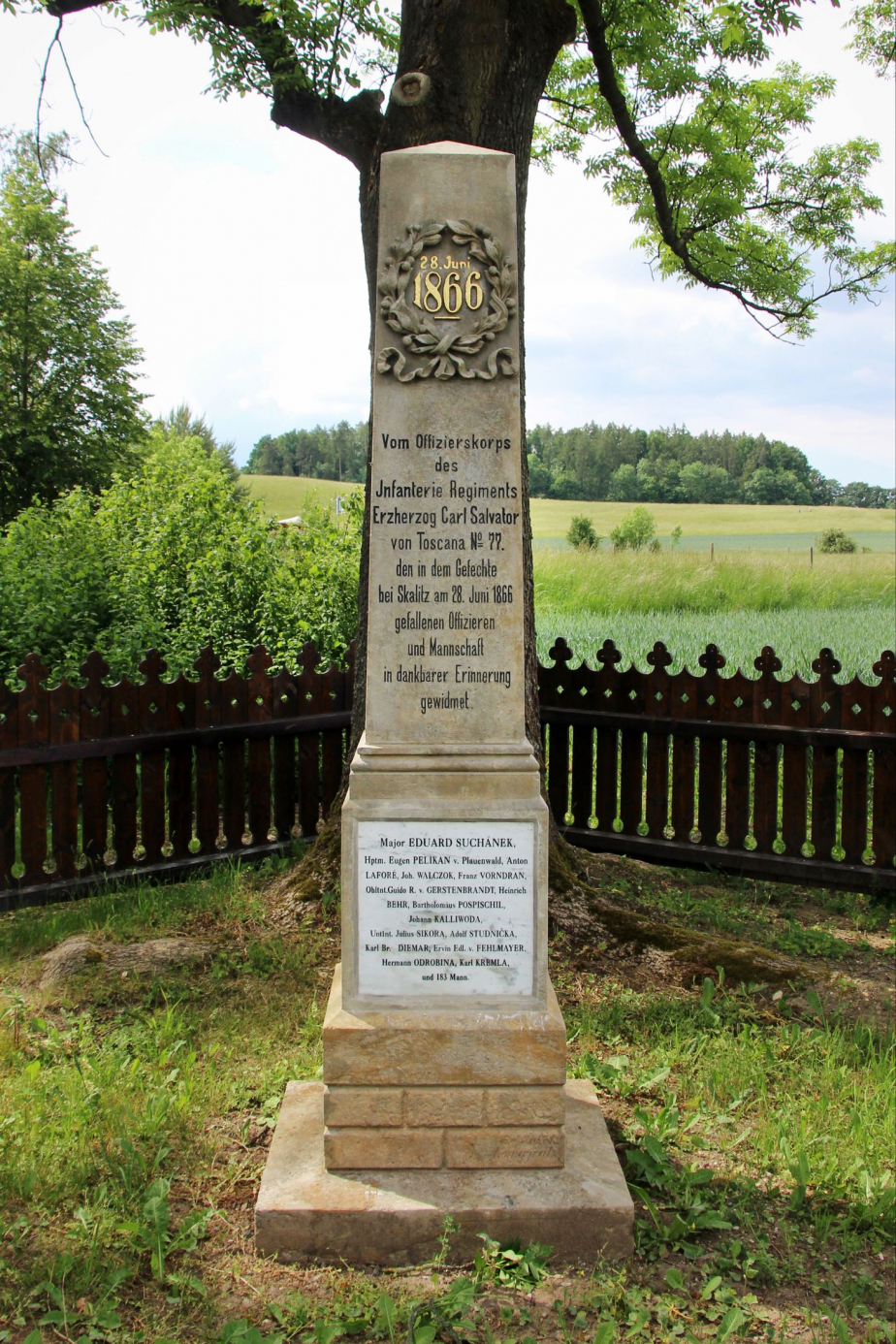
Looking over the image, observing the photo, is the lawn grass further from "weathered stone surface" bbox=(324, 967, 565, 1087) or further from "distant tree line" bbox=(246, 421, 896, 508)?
"distant tree line" bbox=(246, 421, 896, 508)

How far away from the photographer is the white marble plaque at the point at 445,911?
3018 mm

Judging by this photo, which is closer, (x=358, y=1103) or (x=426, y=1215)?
(x=426, y=1215)

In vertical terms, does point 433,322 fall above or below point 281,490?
below

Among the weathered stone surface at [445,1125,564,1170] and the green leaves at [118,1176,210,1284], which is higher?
the weathered stone surface at [445,1125,564,1170]

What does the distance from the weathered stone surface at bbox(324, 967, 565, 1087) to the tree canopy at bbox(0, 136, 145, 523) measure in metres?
20.8

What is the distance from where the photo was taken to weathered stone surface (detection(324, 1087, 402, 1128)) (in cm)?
299

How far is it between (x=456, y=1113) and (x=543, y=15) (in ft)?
17.6

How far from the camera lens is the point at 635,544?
15.6 meters

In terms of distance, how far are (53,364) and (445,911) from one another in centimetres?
2316

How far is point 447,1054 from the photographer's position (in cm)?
299

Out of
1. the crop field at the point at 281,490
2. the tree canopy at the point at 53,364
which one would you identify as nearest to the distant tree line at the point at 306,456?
the crop field at the point at 281,490

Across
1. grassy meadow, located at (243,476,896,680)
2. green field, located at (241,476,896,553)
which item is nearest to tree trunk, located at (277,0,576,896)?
grassy meadow, located at (243,476,896,680)

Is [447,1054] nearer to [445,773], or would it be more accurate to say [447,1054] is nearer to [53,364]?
[445,773]

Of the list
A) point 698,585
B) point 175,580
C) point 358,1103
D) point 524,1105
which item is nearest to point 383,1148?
point 358,1103
